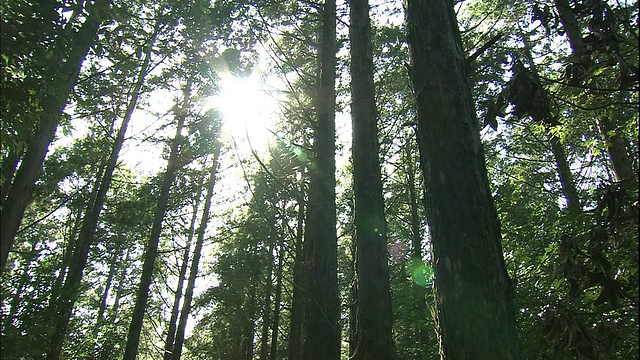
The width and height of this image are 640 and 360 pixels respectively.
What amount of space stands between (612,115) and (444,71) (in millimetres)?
3402

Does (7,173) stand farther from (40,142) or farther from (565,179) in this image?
(565,179)

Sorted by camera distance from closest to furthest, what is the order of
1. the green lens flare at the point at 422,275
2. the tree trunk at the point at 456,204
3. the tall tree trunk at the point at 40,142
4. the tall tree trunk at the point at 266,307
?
the tree trunk at the point at 456,204 → the tall tree trunk at the point at 40,142 → the green lens flare at the point at 422,275 → the tall tree trunk at the point at 266,307

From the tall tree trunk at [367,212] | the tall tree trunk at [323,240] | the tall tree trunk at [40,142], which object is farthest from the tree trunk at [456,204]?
the tall tree trunk at [40,142]

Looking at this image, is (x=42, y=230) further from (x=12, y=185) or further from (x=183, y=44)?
(x=12, y=185)

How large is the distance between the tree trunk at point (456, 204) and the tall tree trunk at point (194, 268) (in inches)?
520

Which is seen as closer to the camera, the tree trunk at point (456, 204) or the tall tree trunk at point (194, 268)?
the tree trunk at point (456, 204)

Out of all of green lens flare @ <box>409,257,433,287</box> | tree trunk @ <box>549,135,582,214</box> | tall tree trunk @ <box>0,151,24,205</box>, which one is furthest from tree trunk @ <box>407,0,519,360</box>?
tree trunk @ <box>549,135,582,214</box>

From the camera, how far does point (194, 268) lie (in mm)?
16453

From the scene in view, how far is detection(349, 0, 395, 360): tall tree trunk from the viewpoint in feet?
13.3

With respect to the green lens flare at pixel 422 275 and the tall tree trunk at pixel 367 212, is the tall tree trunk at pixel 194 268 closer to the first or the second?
the green lens flare at pixel 422 275

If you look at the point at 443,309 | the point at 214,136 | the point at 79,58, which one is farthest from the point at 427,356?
the point at 214,136

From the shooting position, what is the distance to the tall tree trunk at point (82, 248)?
8.91 m

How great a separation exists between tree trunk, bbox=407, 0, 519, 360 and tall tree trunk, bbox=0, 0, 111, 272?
442 cm

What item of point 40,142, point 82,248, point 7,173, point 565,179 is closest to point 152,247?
point 82,248
